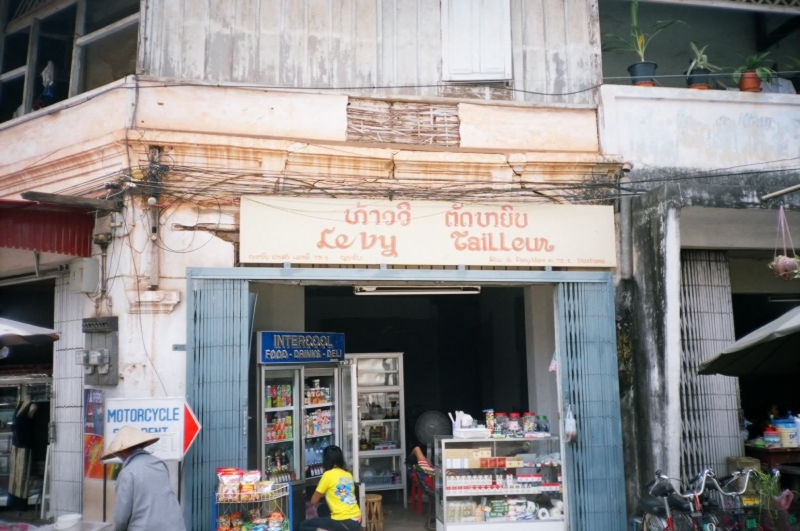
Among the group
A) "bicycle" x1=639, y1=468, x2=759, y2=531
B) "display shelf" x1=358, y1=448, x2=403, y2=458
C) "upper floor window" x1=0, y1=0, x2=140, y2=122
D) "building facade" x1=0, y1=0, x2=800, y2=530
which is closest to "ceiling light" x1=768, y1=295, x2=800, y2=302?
"building facade" x1=0, y1=0, x2=800, y2=530

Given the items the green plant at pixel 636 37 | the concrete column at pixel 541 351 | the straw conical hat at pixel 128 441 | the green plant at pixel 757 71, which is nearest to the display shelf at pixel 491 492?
the concrete column at pixel 541 351

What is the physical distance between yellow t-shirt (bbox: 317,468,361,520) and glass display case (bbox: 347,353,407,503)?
12.0 feet

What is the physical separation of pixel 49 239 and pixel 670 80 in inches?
348

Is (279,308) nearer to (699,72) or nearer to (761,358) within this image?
(761,358)

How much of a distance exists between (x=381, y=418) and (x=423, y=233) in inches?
165

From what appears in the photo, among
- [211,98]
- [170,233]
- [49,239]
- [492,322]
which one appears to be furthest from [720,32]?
[49,239]

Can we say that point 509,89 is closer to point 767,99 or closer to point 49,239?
point 767,99

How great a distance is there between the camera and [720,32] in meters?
11.9

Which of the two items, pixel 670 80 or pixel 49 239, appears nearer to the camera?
pixel 49 239

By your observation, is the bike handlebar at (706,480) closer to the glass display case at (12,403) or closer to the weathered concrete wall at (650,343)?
the weathered concrete wall at (650,343)

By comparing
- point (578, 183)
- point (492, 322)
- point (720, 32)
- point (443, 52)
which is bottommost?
point (492, 322)

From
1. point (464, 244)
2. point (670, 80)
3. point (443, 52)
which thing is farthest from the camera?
point (670, 80)

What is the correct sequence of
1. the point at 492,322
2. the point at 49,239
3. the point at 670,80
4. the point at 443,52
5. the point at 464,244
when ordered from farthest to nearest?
1. the point at 492,322
2. the point at 670,80
3. the point at 443,52
4. the point at 464,244
5. the point at 49,239

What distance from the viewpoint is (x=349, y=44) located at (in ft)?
29.7
